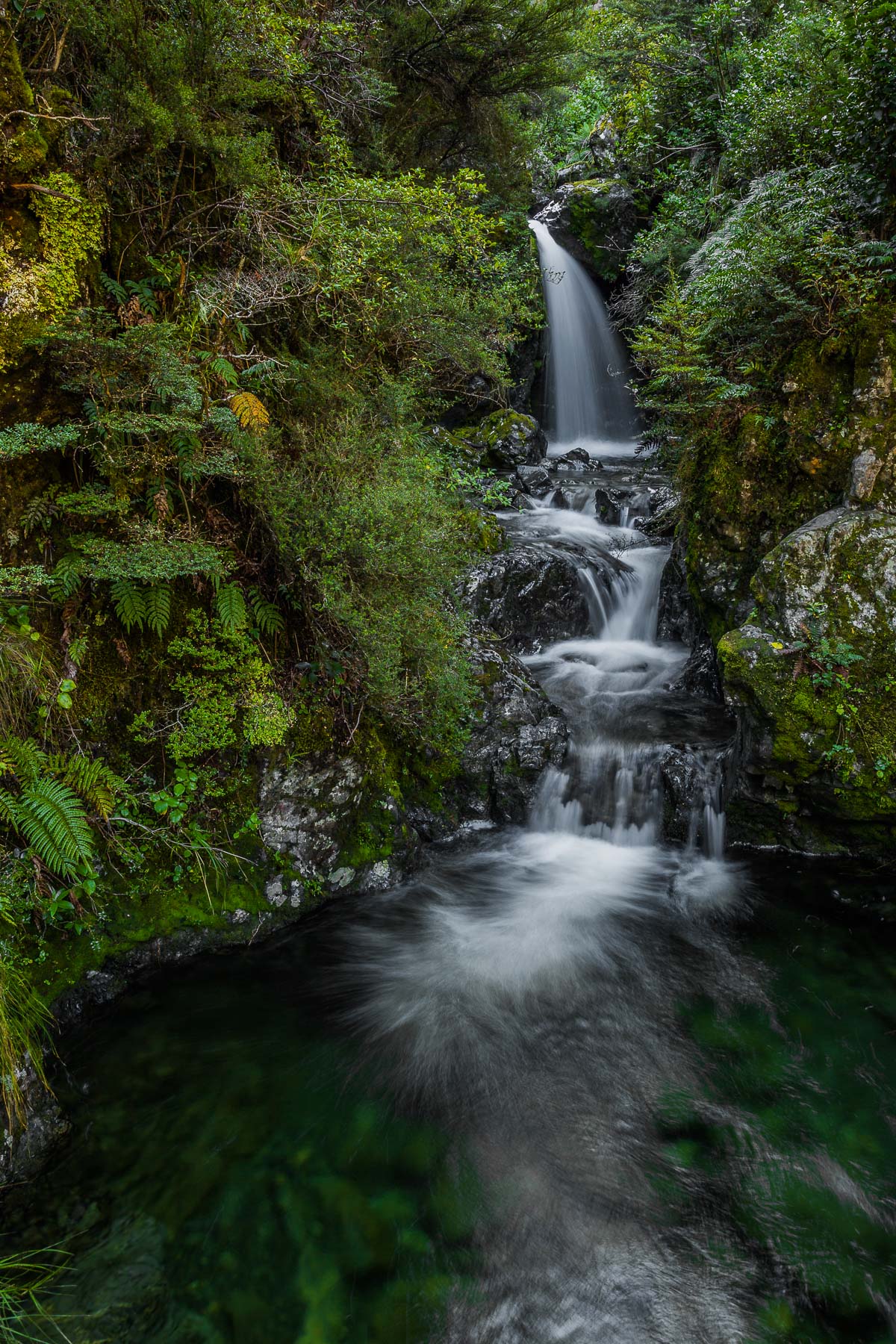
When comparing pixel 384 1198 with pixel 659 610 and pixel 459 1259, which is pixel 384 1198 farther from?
pixel 659 610

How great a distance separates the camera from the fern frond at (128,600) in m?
4.09

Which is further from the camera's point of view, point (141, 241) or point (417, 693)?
point (417, 693)

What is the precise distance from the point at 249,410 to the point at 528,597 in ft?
16.9

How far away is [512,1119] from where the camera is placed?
12.0 ft

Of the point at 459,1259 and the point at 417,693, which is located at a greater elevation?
the point at 417,693

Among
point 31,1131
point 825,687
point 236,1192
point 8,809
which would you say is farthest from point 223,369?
point 825,687

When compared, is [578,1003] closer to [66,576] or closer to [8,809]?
[8,809]

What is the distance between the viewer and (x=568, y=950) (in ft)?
16.6

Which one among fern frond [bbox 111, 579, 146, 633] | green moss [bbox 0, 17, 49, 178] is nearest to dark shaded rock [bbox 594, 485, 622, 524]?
fern frond [bbox 111, 579, 146, 633]

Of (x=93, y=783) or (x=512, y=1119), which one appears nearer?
(x=512, y=1119)

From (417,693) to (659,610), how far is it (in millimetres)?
4936

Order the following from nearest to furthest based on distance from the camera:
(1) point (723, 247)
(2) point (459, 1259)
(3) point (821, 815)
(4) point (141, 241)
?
(2) point (459, 1259) < (4) point (141, 241) < (3) point (821, 815) < (1) point (723, 247)

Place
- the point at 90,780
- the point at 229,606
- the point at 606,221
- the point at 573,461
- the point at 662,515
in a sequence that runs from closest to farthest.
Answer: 1. the point at 90,780
2. the point at 229,606
3. the point at 662,515
4. the point at 573,461
5. the point at 606,221

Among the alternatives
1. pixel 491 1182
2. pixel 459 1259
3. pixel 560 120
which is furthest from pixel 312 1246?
pixel 560 120
